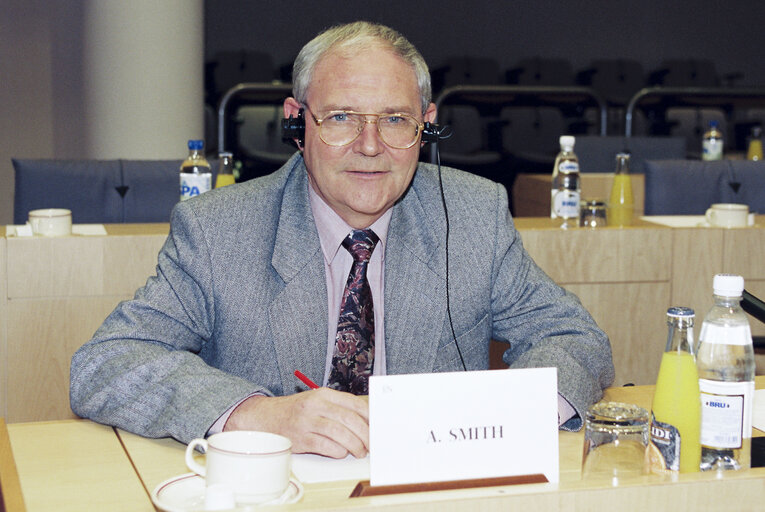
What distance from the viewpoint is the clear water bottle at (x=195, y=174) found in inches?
113

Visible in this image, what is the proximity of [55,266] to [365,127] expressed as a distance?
138 centimetres

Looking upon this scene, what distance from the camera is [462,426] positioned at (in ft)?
3.17

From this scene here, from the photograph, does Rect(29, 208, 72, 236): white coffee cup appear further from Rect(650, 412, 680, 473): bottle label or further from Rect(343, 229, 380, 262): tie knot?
Rect(650, 412, 680, 473): bottle label

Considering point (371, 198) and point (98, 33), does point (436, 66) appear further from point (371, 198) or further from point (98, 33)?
point (371, 198)

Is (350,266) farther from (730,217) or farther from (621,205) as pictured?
(730,217)

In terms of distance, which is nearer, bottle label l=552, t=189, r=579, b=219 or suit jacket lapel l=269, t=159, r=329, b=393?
suit jacket lapel l=269, t=159, r=329, b=393

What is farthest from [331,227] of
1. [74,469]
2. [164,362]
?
[74,469]

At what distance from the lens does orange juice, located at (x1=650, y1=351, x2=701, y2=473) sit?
1062 millimetres

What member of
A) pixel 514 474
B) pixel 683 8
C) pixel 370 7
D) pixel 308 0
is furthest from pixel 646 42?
pixel 514 474

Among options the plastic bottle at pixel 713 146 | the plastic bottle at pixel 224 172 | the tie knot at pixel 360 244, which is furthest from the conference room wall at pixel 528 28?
the tie knot at pixel 360 244

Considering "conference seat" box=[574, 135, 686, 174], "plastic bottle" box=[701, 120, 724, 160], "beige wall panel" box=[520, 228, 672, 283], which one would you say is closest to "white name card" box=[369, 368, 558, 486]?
"beige wall panel" box=[520, 228, 672, 283]

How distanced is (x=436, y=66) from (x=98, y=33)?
177 inches

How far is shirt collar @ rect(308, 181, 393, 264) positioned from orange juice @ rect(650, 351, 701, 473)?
69 centimetres

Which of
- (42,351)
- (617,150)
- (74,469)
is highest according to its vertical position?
(617,150)
